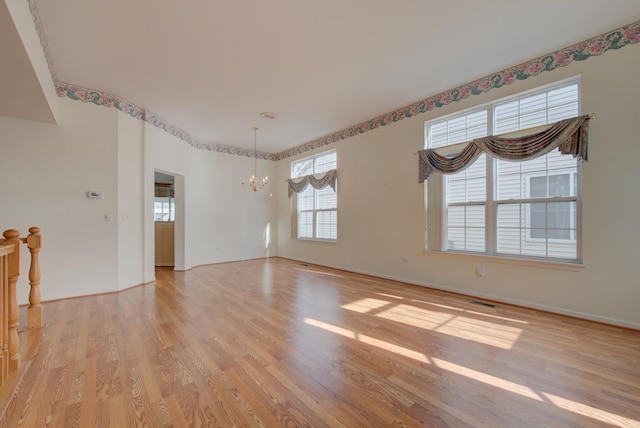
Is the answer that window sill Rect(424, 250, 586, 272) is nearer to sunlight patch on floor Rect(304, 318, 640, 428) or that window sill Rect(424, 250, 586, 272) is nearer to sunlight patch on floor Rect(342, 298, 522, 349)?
sunlight patch on floor Rect(342, 298, 522, 349)

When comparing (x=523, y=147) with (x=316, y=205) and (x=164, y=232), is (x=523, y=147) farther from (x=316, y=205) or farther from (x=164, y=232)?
(x=164, y=232)

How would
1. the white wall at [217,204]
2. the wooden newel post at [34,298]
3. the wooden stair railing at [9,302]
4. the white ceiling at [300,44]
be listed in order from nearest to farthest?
A: the wooden stair railing at [9,302]
the white ceiling at [300,44]
the wooden newel post at [34,298]
the white wall at [217,204]

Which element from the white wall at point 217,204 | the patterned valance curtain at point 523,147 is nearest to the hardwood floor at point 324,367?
the patterned valance curtain at point 523,147

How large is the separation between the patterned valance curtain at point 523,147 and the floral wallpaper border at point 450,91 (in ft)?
2.42

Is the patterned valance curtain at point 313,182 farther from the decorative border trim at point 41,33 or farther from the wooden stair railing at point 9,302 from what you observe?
the wooden stair railing at point 9,302

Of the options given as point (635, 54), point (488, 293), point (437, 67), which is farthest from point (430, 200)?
point (635, 54)

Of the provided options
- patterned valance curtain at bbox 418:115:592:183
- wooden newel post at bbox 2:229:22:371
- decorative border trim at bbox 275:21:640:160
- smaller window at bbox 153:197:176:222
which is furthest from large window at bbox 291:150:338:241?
wooden newel post at bbox 2:229:22:371

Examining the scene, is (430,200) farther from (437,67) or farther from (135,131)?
(135,131)

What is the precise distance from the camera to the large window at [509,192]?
324 cm

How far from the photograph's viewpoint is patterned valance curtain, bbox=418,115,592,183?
3016mm

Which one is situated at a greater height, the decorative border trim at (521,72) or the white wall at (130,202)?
the decorative border trim at (521,72)

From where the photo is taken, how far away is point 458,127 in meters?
4.14

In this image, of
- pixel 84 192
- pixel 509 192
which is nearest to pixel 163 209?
pixel 84 192

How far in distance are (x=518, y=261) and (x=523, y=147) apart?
143 centimetres
